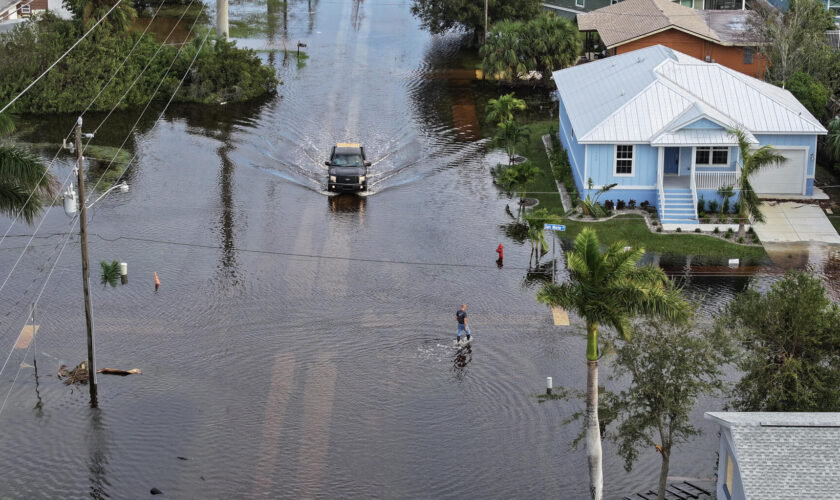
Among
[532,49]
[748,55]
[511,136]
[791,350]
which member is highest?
[532,49]

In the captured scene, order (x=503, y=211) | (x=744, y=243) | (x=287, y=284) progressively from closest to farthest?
(x=287, y=284) → (x=744, y=243) → (x=503, y=211)

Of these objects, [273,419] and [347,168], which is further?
[347,168]

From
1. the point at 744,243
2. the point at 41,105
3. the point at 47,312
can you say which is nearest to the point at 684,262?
the point at 744,243

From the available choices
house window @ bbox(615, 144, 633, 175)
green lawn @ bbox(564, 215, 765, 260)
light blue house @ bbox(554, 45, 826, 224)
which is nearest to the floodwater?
green lawn @ bbox(564, 215, 765, 260)

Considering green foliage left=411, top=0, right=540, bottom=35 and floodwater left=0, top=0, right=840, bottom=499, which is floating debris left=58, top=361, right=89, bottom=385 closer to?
floodwater left=0, top=0, right=840, bottom=499

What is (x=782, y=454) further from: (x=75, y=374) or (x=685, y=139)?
(x=685, y=139)

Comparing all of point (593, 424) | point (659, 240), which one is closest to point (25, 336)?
point (593, 424)

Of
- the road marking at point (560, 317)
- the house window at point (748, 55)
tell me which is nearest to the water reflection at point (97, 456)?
the road marking at point (560, 317)

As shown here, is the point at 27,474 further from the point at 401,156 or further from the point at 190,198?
the point at 401,156
